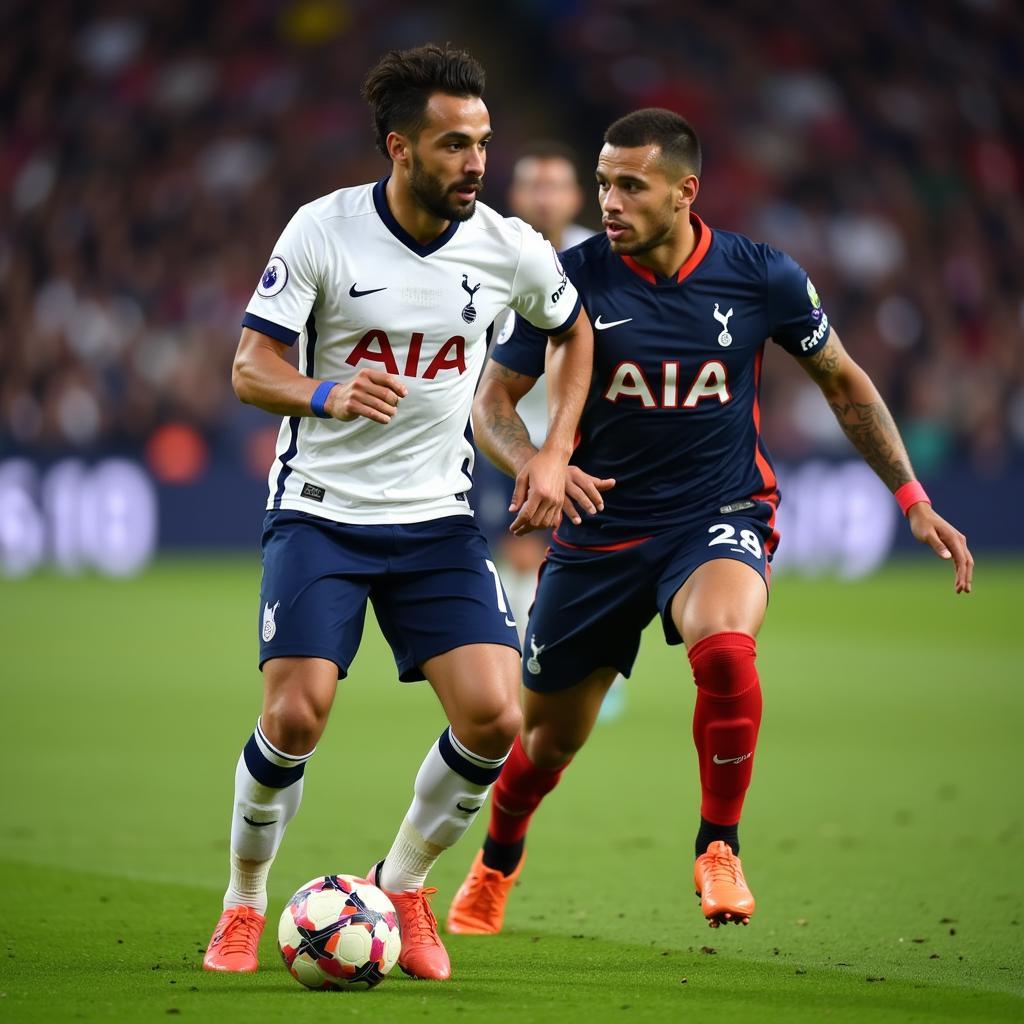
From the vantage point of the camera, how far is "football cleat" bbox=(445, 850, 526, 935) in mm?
6008

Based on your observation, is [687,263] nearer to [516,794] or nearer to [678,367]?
[678,367]

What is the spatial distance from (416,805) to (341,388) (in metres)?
1.38

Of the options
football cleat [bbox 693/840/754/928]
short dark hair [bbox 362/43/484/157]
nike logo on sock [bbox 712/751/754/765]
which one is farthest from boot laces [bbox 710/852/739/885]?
short dark hair [bbox 362/43/484/157]

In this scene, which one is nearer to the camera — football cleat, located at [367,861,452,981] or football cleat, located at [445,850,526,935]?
football cleat, located at [367,861,452,981]

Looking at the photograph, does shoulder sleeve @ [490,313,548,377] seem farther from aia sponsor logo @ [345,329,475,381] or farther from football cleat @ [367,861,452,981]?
football cleat @ [367,861,452,981]

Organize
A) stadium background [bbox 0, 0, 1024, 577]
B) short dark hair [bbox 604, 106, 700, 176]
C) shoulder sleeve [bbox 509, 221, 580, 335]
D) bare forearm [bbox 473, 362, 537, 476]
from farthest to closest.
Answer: stadium background [bbox 0, 0, 1024, 577] < short dark hair [bbox 604, 106, 700, 176] < bare forearm [bbox 473, 362, 537, 476] < shoulder sleeve [bbox 509, 221, 580, 335]

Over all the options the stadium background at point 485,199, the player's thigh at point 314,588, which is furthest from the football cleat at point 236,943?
the stadium background at point 485,199

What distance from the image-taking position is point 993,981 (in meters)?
4.98

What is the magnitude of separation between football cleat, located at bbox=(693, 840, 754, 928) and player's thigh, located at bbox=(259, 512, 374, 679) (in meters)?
1.17

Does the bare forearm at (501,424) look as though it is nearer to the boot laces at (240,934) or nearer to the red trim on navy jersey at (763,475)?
the red trim on navy jersey at (763,475)

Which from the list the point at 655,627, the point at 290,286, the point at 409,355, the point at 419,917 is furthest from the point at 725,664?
the point at 655,627

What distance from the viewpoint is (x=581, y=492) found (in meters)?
5.35

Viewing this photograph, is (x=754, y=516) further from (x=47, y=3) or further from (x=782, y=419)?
(x=47, y=3)

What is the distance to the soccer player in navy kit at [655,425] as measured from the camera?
5.68 m
